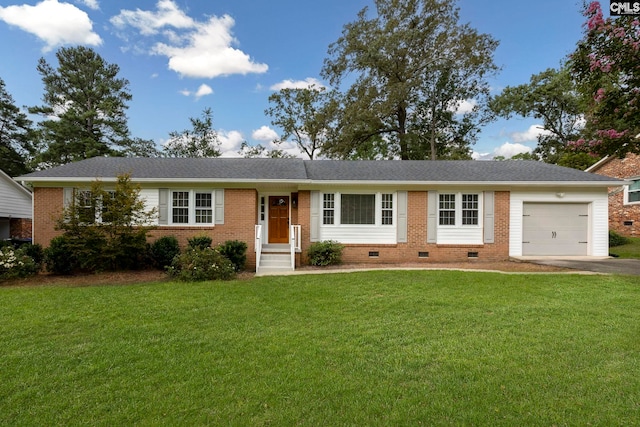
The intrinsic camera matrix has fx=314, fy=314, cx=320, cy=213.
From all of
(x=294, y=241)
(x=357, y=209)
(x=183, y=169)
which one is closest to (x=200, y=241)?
(x=294, y=241)

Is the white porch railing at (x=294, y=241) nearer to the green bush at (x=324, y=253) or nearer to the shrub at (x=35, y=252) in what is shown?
the green bush at (x=324, y=253)

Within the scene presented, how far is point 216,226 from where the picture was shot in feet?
36.2

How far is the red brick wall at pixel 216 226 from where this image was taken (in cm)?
1085

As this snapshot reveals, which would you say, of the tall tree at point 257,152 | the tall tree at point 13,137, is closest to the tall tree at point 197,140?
the tall tree at point 257,152

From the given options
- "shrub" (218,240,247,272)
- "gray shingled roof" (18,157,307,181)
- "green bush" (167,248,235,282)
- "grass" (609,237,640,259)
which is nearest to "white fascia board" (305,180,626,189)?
"gray shingled roof" (18,157,307,181)

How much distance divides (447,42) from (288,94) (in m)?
13.6

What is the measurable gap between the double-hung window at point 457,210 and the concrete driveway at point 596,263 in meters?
2.24

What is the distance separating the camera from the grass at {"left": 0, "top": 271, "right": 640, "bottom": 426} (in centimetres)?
261

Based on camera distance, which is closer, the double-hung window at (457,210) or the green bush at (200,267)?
the green bush at (200,267)

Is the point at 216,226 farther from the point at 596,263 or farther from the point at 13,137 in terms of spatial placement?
the point at 13,137

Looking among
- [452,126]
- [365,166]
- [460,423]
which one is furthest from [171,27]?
[452,126]

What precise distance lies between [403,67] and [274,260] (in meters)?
19.0

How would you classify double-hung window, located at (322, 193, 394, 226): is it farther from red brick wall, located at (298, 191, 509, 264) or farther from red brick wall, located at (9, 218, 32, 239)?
red brick wall, located at (9, 218, 32, 239)

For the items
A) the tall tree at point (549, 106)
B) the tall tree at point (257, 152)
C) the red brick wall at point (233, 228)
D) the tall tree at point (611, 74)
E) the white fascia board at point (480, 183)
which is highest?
the tall tree at point (549, 106)
